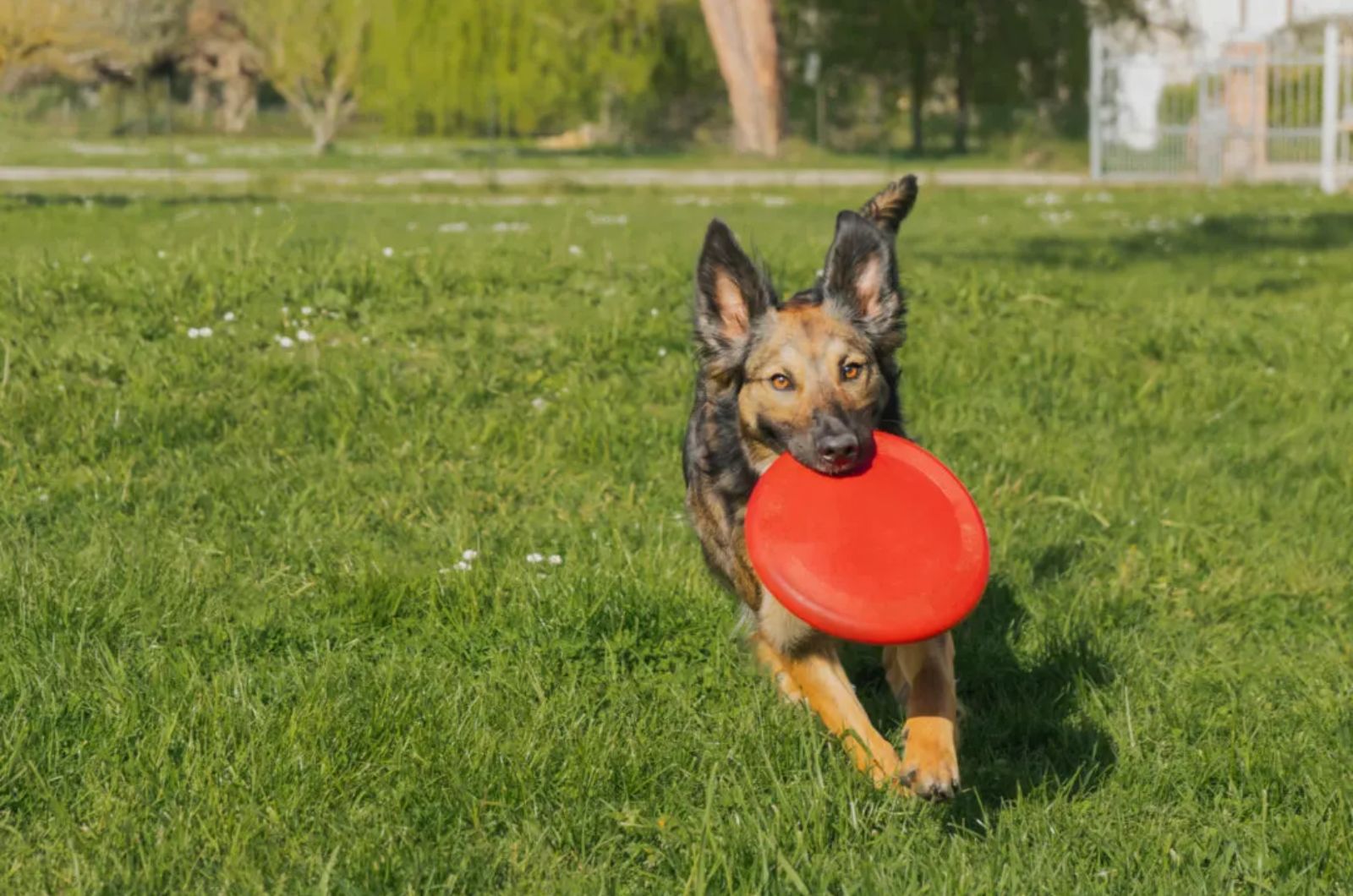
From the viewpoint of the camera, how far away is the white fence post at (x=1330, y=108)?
26.0 meters

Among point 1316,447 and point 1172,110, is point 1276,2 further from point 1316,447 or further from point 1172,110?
point 1316,447

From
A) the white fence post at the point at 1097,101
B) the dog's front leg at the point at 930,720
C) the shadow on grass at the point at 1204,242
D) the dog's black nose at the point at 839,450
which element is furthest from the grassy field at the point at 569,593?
the white fence post at the point at 1097,101

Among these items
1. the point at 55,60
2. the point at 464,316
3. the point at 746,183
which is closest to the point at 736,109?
the point at 746,183

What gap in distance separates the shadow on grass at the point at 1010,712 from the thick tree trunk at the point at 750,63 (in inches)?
1498

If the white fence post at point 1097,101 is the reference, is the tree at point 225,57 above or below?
above

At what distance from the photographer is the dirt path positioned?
98.6 ft

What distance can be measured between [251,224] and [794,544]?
44.8 feet

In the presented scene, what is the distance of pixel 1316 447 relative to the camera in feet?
27.1

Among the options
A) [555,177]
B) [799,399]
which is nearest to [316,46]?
[555,177]

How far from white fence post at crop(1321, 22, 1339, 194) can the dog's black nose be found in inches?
962

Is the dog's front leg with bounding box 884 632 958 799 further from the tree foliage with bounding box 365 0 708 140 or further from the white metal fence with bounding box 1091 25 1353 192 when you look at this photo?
the tree foliage with bounding box 365 0 708 140

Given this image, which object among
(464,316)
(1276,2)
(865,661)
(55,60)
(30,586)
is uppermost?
(1276,2)

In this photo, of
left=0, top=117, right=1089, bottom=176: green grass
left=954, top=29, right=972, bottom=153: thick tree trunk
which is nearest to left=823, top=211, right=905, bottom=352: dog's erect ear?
left=0, top=117, right=1089, bottom=176: green grass

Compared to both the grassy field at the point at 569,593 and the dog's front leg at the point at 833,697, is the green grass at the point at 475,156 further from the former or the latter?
the dog's front leg at the point at 833,697
